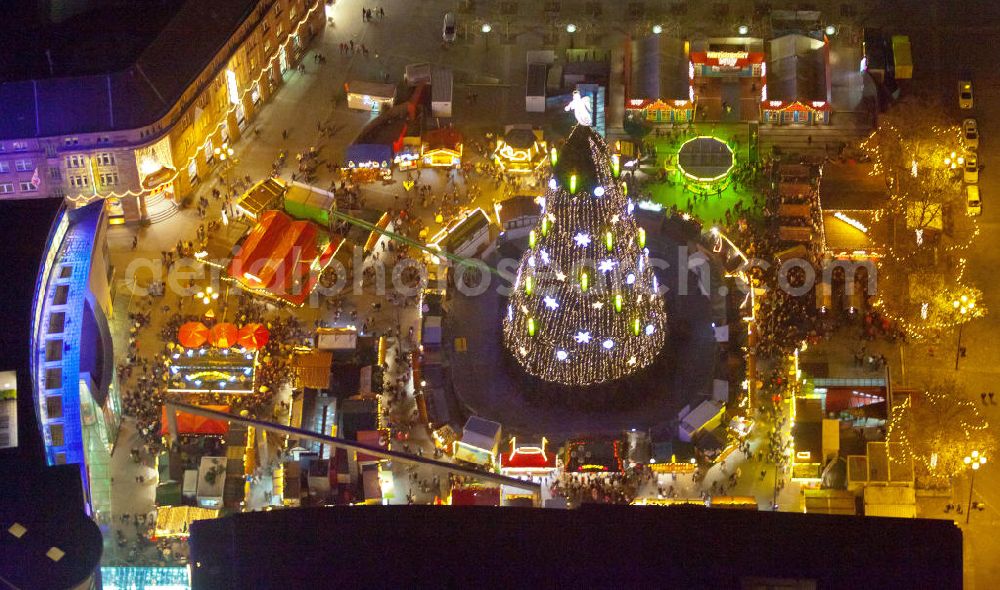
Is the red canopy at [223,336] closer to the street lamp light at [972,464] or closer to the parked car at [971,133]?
the street lamp light at [972,464]

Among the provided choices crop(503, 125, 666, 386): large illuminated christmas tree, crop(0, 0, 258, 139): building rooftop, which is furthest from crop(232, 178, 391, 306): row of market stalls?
crop(503, 125, 666, 386): large illuminated christmas tree

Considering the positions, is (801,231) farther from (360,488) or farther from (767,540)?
(767,540)

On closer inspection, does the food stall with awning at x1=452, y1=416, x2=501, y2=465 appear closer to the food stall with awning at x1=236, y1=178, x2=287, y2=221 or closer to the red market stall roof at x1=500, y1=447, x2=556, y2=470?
the red market stall roof at x1=500, y1=447, x2=556, y2=470

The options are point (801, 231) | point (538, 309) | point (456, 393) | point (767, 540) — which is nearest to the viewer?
point (767, 540)

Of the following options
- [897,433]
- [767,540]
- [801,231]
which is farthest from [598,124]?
[767,540]

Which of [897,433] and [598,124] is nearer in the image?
[897,433]

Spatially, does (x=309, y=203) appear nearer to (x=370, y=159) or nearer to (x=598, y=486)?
(x=370, y=159)
